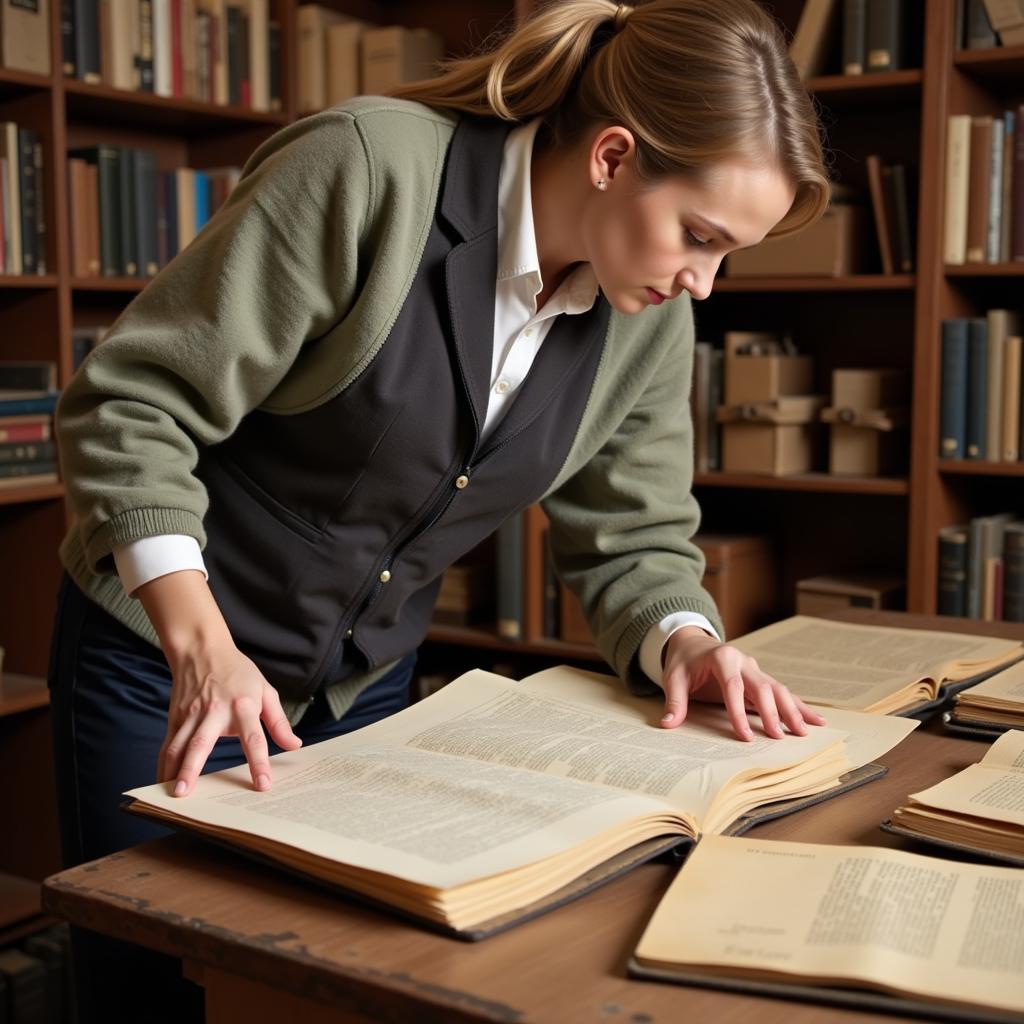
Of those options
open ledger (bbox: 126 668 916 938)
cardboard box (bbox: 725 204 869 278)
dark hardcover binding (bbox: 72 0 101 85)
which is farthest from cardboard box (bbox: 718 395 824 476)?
open ledger (bbox: 126 668 916 938)

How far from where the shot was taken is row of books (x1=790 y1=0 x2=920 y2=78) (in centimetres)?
266

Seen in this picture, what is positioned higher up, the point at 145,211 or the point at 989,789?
the point at 145,211

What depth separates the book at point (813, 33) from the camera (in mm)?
2725

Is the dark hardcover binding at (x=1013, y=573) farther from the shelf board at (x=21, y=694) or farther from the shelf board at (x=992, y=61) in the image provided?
the shelf board at (x=21, y=694)

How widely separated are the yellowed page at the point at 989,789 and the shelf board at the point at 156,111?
232cm

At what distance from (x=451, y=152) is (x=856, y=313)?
2011mm

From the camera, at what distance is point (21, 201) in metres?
2.67

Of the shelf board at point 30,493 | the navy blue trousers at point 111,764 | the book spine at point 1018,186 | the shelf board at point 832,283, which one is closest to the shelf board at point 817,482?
the shelf board at point 832,283

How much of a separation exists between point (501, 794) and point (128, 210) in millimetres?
2350

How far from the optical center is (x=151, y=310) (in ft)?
3.74

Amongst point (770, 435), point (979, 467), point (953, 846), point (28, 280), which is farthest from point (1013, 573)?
point (28, 280)

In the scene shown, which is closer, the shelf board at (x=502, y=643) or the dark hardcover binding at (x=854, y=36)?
the dark hardcover binding at (x=854, y=36)

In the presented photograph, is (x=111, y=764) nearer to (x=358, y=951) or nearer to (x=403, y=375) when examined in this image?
(x=403, y=375)

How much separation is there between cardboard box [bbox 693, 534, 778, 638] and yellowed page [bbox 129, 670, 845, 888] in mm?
1740
